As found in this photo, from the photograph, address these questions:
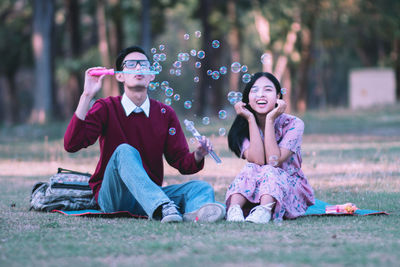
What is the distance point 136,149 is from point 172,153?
0.38m

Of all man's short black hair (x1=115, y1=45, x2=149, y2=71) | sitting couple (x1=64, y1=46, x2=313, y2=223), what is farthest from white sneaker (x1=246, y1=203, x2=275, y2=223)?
man's short black hair (x1=115, y1=45, x2=149, y2=71)

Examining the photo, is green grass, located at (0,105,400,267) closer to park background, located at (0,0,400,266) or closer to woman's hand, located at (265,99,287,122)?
park background, located at (0,0,400,266)

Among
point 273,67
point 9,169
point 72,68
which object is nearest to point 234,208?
point 9,169

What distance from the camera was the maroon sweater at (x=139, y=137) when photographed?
5227 millimetres

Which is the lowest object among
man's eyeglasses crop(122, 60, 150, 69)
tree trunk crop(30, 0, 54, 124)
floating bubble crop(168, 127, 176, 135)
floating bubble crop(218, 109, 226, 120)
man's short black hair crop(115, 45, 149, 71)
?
floating bubble crop(168, 127, 176, 135)

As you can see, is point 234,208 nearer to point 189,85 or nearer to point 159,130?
point 159,130

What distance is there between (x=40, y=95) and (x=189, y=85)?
3346 centimetres

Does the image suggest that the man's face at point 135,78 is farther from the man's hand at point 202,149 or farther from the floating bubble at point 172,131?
the man's hand at point 202,149

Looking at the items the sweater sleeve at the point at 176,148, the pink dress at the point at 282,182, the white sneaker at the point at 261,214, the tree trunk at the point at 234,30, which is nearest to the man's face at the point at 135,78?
the sweater sleeve at the point at 176,148

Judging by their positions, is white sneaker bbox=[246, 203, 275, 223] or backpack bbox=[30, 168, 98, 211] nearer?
white sneaker bbox=[246, 203, 275, 223]

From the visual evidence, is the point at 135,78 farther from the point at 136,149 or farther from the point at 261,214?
the point at 261,214

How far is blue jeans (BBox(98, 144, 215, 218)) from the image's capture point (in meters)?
4.85

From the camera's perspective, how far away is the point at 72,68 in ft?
77.9

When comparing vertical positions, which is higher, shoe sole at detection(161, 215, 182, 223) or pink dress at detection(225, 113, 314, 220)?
pink dress at detection(225, 113, 314, 220)
